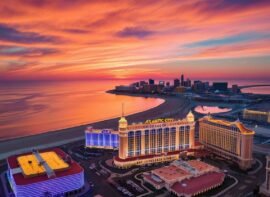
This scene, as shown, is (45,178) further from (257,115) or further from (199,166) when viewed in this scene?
(257,115)

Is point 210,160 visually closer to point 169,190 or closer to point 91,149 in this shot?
point 169,190

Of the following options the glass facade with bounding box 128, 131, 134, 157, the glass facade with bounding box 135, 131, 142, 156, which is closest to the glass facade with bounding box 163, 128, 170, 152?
the glass facade with bounding box 135, 131, 142, 156

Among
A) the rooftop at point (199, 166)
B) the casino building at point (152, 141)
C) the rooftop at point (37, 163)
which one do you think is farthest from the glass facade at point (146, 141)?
the rooftop at point (37, 163)

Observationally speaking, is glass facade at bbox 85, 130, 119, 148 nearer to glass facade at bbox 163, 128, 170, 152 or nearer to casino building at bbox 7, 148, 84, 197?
glass facade at bbox 163, 128, 170, 152

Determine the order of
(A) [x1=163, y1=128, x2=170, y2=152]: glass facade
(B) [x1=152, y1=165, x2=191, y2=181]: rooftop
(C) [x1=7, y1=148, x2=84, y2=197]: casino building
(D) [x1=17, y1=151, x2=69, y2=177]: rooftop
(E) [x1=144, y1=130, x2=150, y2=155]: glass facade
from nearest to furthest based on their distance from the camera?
(C) [x1=7, y1=148, x2=84, y2=197]: casino building < (D) [x1=17, y1=151, x2=69, y2=177]: rooftop < (B) [x1=152, y1=165, x2=191, y2=181]: rooftop < (E) [x1=144, y1=130, x2=150, y2=155]: glass facade < (A) [x1=163, y1=128, x2=170, y2=152]: glass facade

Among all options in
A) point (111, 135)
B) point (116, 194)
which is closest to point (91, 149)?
point (111, 135)
